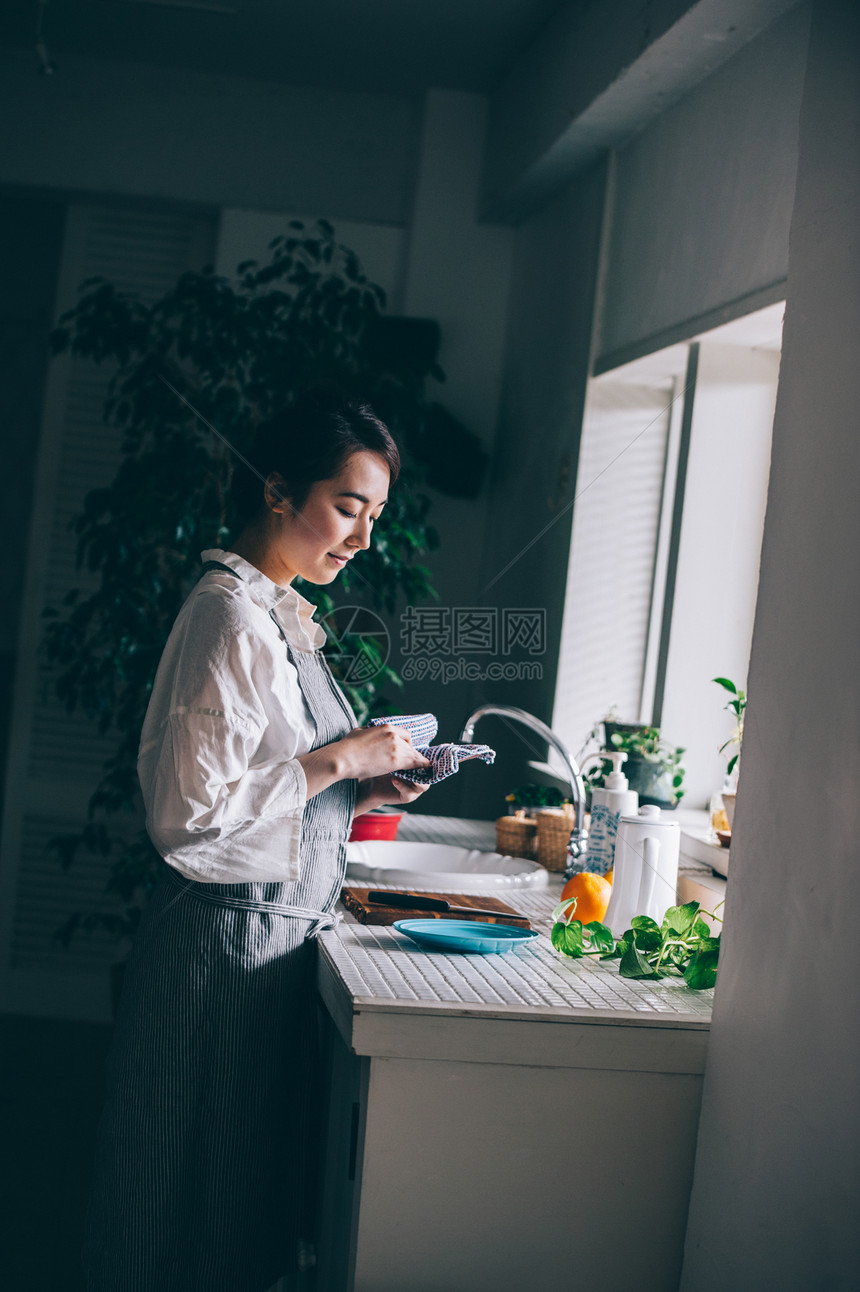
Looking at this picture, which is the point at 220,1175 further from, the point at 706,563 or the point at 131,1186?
the point at 706,563

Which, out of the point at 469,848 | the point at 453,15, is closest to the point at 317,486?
the point at 469,848

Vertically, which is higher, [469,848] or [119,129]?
[119,129]

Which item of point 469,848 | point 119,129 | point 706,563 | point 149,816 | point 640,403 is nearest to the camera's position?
point 149,816

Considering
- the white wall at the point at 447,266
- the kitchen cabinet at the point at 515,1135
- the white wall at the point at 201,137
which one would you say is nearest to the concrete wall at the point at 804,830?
the kitchen cabinet at the point at 515,1135

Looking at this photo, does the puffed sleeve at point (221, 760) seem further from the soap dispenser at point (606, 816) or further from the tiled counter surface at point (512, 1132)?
the soap dispenser at point (606, 816)

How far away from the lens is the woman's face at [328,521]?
1.46 meters

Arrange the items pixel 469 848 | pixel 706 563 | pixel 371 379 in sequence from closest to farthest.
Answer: pixel 469 848 → pixel 706 563 → pixel 371 379

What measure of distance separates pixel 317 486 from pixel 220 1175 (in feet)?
2.71

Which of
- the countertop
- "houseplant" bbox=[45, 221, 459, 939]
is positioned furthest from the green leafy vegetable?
"houseplant" bbox=[45, 221, 459, 939]

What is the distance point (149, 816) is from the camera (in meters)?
1.29

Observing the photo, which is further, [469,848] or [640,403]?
[640,403]

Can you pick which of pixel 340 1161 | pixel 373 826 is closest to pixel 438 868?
pixel 373 826

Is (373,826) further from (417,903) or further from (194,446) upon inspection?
(194,446)

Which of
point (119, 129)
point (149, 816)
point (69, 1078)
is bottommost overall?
point (69, 1078)
